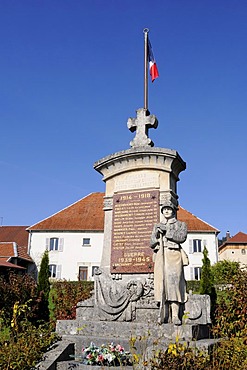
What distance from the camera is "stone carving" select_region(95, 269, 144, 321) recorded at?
746 cm

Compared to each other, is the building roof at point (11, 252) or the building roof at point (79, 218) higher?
the building roof at point (79, 218)

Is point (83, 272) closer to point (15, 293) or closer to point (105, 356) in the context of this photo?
point (15, 293)

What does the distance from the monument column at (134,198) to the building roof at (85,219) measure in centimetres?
2429

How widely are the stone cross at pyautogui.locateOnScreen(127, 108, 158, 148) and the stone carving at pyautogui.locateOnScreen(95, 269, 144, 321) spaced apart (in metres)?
3.41

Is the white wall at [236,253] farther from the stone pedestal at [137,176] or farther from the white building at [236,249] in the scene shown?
the stone pedestal at [137,176]

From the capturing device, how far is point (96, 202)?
36125mm

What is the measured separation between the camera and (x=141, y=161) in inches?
352

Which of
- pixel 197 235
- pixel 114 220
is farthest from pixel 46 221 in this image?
pixel 114 220

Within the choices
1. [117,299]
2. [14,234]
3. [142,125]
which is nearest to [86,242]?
[14,234]

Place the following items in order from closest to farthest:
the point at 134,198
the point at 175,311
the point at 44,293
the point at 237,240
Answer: the point at 175,311 < the point at 134,198 < the point at 44,293 < the point at 237,240

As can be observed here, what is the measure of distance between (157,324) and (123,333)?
67 cm

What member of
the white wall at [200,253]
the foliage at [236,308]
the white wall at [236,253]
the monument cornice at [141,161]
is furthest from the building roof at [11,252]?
the white wall at [236,253]

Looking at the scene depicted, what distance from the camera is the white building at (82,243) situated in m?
33.5

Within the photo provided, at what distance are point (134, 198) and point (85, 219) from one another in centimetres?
2633
